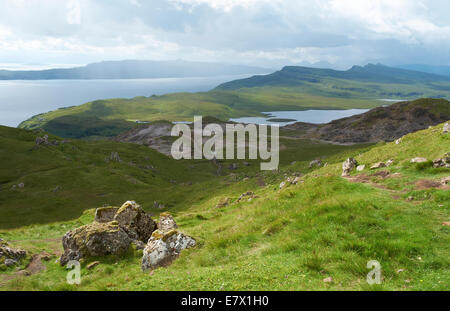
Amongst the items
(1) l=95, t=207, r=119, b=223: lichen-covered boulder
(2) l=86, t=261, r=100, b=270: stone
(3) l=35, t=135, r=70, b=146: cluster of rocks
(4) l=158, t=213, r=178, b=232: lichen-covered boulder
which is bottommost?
(3) l=35, t=135, r=70, b=146: cluster of rocks

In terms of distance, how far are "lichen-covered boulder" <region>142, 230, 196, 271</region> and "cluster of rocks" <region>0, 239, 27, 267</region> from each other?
44.3 ft

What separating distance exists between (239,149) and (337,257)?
155645 millimetres

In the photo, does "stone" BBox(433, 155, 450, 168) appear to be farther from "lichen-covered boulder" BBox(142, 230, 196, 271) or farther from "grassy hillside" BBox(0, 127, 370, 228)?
"grassy hillside" BBox(0, 127, 370, 228)

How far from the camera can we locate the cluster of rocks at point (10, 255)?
68.5ft

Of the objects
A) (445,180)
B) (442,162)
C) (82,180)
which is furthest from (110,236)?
(82,180)

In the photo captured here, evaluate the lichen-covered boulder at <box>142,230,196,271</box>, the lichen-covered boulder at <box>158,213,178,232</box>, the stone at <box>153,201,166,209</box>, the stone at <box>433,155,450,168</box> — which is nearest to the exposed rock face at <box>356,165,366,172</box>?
the stone at <box>433,155,450,168</box>

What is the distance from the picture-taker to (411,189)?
56.4ft

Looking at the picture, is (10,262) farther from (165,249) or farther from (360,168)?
(360,168)

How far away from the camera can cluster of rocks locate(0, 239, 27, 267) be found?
68.5 feet

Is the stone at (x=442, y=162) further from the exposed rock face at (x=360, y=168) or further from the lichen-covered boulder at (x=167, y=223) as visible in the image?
the lichen-covered boulder at (x=167, y=223)

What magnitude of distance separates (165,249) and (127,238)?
620cm

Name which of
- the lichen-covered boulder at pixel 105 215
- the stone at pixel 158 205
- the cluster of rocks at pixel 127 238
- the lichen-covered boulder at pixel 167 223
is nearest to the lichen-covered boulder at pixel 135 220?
the cluster of rocks at pixel 127 238

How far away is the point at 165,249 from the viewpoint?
1414 centimetres

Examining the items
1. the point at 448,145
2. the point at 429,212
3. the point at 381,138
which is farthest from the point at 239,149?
the point at 429,212
